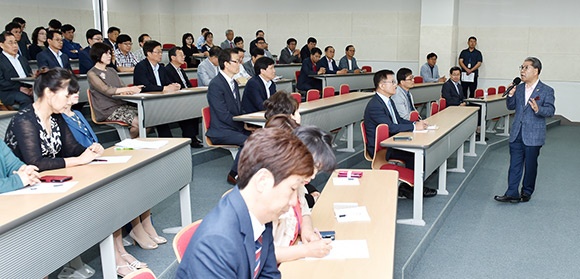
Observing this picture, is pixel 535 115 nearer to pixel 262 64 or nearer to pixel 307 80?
pixel 262 64

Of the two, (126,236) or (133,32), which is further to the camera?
(133,32)

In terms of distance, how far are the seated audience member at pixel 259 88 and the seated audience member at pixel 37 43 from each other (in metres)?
4.96

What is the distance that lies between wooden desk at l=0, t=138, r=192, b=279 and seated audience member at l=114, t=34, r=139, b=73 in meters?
4.67

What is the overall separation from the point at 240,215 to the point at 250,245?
10cm

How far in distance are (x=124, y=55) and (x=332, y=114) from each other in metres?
3.69

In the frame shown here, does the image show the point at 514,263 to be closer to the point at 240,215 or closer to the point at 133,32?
the point at 240,215

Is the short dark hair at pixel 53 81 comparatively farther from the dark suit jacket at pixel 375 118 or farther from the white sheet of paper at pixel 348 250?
the dark suit jacket at pixel 375 118

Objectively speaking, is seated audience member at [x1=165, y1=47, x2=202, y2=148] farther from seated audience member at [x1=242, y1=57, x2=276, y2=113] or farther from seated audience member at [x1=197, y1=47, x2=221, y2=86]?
seated audience member at [x1=242, y1=57, x2=276, y2=113]

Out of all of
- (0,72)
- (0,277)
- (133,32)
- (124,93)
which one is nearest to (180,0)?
(133,32)

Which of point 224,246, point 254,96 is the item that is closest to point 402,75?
point 254,96

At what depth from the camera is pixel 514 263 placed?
3.99 m

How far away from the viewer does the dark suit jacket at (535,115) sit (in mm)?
5094

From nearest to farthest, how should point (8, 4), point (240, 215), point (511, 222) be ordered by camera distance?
point (240, 215), point (511, 222), point (8, 4)

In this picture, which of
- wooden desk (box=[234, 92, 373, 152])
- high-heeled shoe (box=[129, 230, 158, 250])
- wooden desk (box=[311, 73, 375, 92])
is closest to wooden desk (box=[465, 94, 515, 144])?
wooden desk (box=[234, 92, 373, 152])
